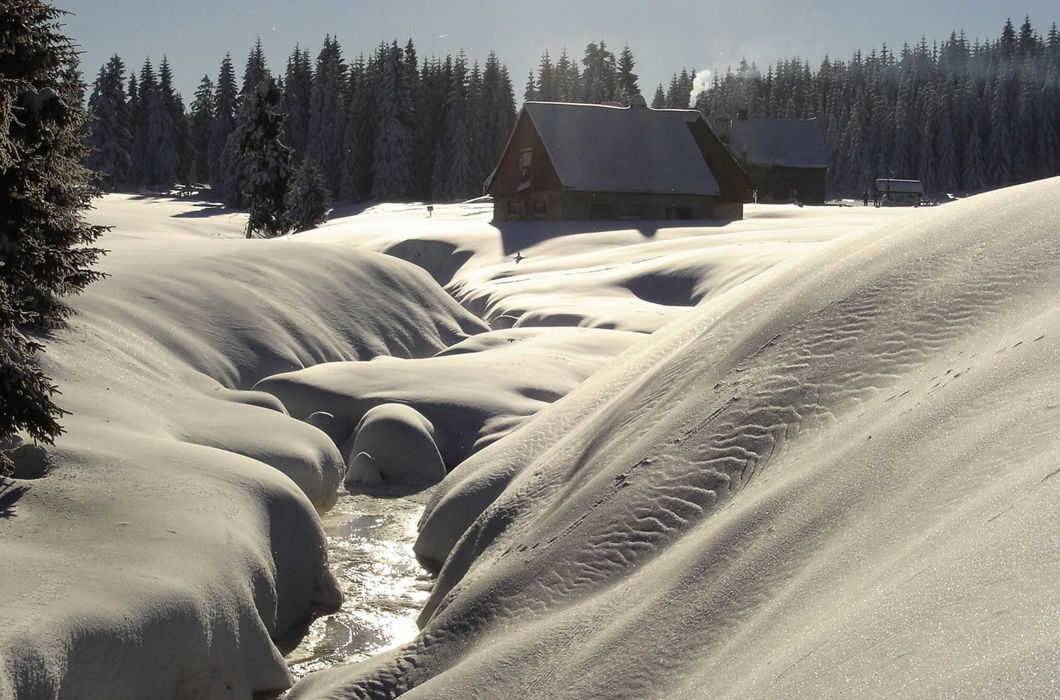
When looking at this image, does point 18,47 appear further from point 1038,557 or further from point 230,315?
point 1038,557

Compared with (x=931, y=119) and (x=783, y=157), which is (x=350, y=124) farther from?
(x=931, y=119)

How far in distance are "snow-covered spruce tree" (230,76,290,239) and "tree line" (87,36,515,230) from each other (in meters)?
22.4

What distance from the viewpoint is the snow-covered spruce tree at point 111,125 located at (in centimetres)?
6819

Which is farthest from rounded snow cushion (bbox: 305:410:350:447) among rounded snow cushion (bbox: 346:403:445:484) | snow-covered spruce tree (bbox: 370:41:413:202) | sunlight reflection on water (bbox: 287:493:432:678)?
snow-covered spruce tree (bbox: 370:41:413:202)

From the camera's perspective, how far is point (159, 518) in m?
6.32

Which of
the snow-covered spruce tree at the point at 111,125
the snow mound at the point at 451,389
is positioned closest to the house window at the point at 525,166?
the snow mound at the point at 451,389

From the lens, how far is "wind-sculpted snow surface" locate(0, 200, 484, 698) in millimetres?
4996

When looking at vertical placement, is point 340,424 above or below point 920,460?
below

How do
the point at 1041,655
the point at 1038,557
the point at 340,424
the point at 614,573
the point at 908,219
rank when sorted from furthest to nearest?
the point at 340,424, the point at 908,219, the point at 614,573, the point at 1038,557, the point at 1041,655

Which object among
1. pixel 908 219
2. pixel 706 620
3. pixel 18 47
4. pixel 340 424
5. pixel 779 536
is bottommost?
pixel 340 424

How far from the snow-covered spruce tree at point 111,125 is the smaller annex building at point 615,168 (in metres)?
39.2

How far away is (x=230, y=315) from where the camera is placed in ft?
46.0

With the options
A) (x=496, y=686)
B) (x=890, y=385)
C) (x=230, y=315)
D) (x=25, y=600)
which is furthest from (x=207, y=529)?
(x=230, y=315)

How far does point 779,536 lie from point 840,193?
87.2 meters
